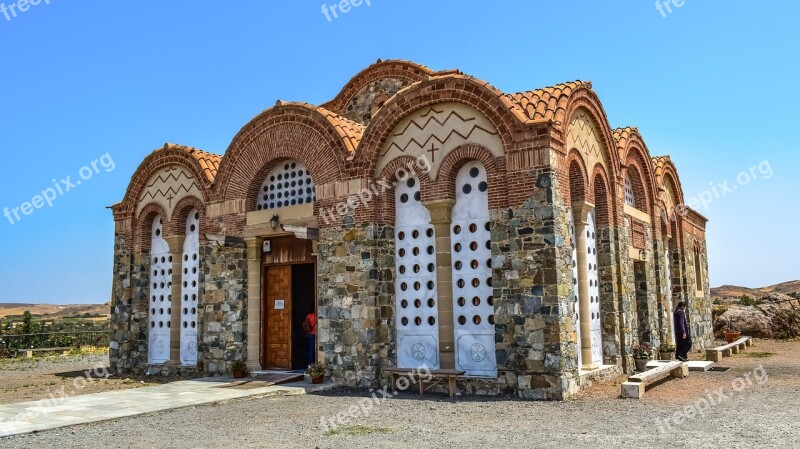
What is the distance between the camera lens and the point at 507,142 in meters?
11.1

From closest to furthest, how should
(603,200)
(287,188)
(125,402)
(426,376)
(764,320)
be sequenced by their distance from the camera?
1. (125,402)
2. (426,376)
3. (603,200)
4. (287,188)
5. (764,320)

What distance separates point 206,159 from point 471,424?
10681 millimetres

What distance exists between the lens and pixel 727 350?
687 inches

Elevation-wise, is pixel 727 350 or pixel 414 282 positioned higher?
pixel 414 282

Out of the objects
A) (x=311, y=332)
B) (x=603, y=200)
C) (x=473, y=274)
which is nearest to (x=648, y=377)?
(x=473, y=274)

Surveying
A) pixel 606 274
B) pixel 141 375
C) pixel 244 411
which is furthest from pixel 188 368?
pixel 606 274

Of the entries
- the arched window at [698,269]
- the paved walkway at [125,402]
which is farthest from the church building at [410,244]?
the arched window at [698,269]

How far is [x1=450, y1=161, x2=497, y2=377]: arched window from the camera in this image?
37.3ft

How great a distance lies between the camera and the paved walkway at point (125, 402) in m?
8.72

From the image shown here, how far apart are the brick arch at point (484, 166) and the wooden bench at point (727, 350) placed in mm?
8954

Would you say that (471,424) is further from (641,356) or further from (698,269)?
(698,269)

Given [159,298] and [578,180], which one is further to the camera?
[159,298]

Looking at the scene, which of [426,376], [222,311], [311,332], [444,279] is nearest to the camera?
[426,376]

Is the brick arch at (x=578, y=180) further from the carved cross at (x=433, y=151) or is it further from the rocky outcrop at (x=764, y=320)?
the rocky outcrop at (x=764, y=320)
